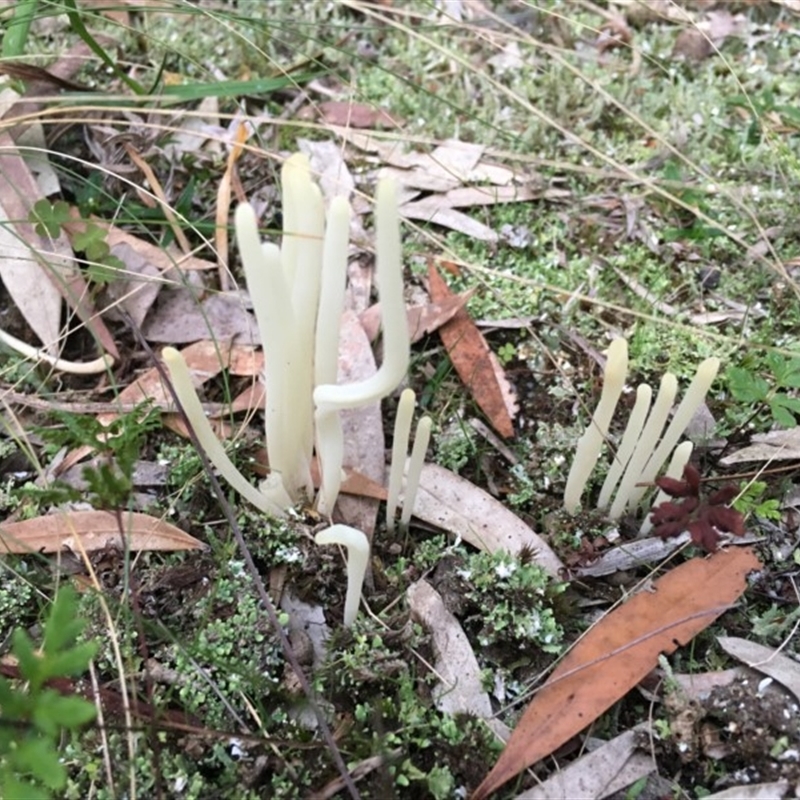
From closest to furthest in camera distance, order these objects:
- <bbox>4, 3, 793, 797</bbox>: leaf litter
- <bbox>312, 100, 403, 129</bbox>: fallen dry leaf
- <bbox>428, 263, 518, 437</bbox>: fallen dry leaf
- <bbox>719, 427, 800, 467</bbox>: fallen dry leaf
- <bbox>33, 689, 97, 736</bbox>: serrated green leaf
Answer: <bbox>33, 689, 97, 736</bbox>: serrated green leaf < <bbox>4, 3, 793, 797</bbox>: leaf litter < <bbox>719, 427, 800, 467</bbox>: fallen dry leaf < <bbox>428, 263, 518, 437</bbox>: fallen dry leaf < <bbox>312, 100, 403, 129</bbox>: fallen dry leaf

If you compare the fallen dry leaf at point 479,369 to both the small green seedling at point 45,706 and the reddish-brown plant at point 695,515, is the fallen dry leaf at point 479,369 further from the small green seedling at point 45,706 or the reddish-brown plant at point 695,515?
the small green seedling at point 45,706

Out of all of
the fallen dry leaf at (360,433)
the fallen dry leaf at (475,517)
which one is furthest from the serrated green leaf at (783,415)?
the fallen dry leaf at (360,433)

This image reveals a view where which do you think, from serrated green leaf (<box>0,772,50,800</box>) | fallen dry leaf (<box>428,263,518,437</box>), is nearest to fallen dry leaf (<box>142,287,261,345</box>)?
fallen dry leaf (<box>428,263,518,437</box>)

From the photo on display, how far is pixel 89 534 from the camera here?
1991 mm

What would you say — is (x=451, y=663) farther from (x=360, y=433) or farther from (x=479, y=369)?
(x=479, y=369)

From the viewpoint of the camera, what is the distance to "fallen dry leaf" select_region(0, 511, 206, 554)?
1.96 metres

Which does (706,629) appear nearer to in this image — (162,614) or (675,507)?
(675,507)

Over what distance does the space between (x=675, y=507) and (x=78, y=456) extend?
4.43 ft

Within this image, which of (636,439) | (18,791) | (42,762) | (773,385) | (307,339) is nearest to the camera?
(42,762)

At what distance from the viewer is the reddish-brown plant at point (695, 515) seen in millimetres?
1712

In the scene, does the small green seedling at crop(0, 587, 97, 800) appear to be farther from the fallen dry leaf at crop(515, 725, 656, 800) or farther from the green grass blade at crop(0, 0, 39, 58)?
the green grass blade at crop(0, 0, 39, 58)

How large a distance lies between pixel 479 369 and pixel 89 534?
1.01 meters

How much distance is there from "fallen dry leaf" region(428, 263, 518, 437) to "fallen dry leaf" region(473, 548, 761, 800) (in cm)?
55

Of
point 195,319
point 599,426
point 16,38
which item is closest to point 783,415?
point 599,426
